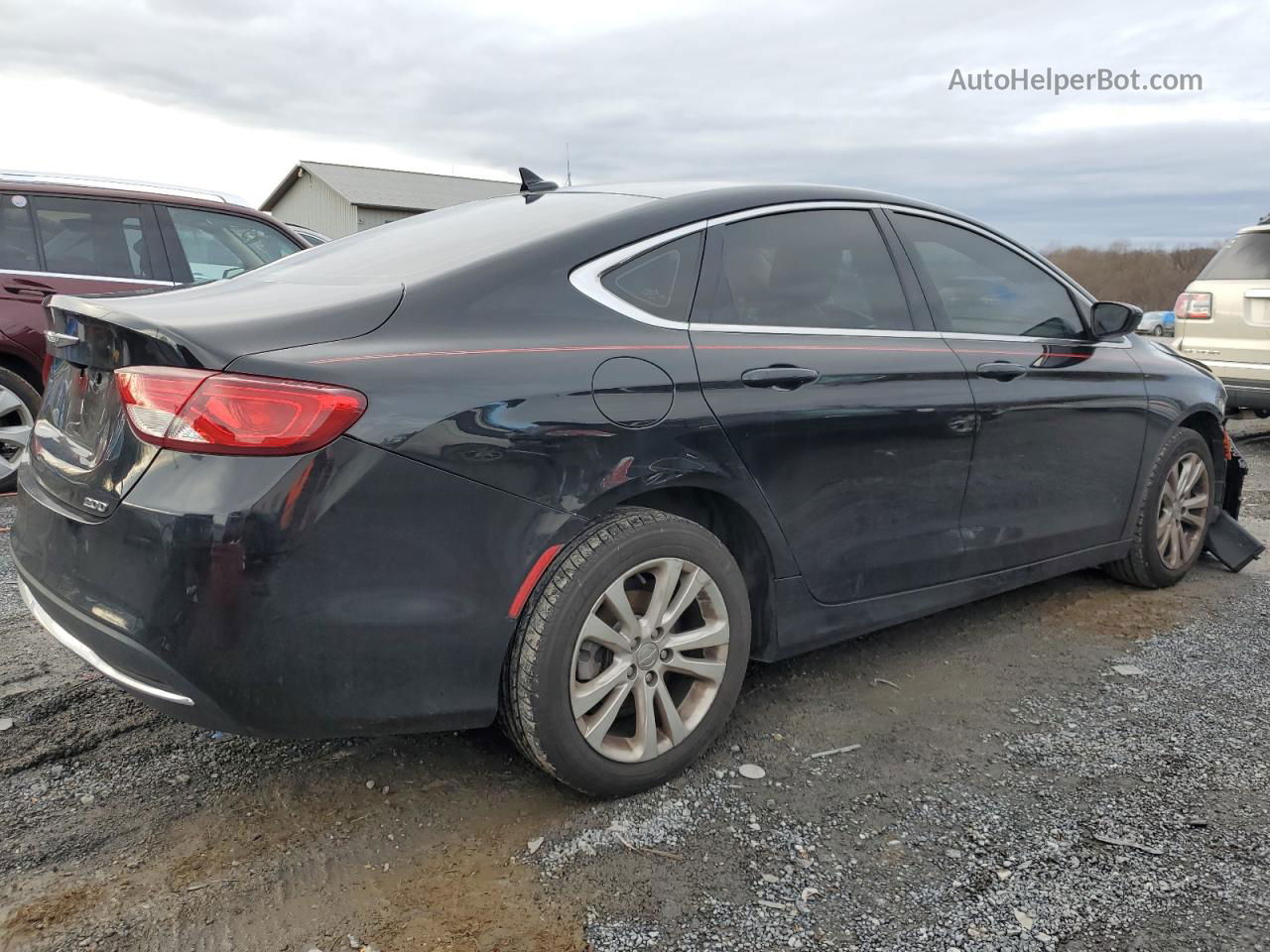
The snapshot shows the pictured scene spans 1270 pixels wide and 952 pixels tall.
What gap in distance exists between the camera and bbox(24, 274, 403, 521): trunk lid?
2.09 meters

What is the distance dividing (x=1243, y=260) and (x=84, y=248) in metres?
8.68

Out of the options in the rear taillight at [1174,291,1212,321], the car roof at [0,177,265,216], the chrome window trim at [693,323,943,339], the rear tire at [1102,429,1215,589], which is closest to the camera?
the chrome window trim at [693,323,943,339]

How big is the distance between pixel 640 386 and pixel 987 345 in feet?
5.12

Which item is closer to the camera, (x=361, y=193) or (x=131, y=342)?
(x=131, y=342)

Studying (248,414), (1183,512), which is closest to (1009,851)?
(248,414)

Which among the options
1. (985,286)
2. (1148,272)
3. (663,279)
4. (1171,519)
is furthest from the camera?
(1148,272)

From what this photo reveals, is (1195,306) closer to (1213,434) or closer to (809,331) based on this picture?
(1213,434)

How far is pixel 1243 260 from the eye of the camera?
8.41 meters

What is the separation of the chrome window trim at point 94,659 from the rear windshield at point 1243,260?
29.0 feet

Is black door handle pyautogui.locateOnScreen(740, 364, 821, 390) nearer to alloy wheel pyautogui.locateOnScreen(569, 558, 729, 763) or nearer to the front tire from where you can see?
the front tire

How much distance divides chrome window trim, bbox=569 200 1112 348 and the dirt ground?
1.17 metres

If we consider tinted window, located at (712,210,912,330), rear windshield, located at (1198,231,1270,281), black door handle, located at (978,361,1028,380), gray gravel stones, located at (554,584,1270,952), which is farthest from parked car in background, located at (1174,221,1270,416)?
tinted window, located at (712,210,912,330)

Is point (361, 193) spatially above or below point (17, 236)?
above

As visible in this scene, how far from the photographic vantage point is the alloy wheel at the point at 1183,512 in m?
4.36
